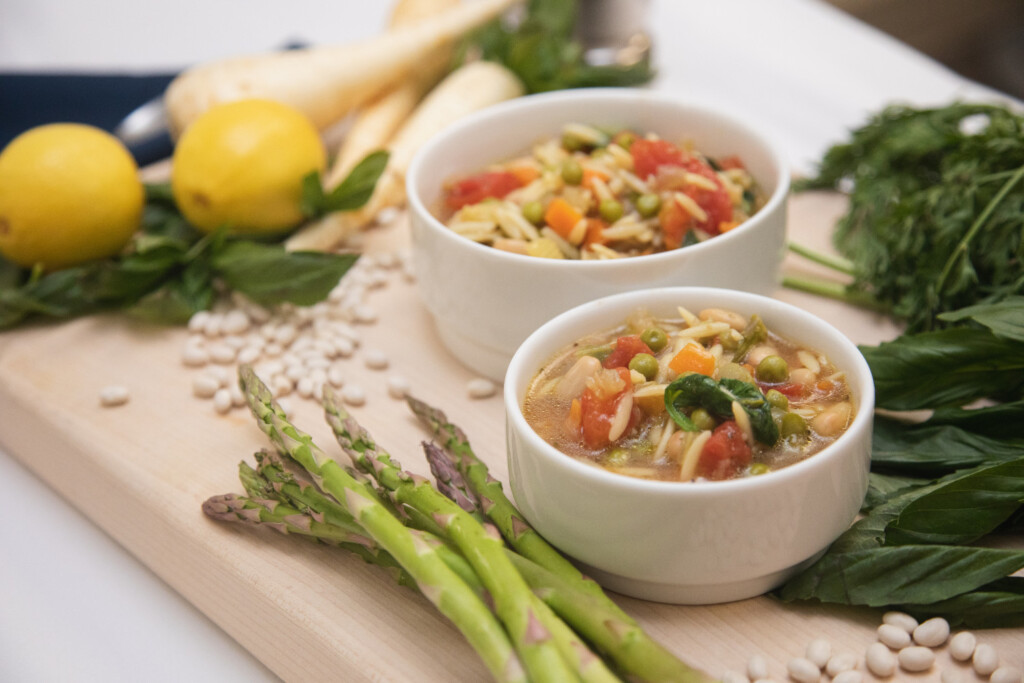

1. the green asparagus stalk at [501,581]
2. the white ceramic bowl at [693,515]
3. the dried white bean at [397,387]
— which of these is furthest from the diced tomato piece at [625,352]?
the dried white bean at [397,387]

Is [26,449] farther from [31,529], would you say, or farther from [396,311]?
A: [396,311]

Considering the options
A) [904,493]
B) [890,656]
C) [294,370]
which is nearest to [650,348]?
[904,493]

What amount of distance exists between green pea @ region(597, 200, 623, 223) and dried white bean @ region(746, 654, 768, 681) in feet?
3.76

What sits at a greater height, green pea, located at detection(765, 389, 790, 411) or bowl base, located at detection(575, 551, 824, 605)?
green pea, located at detection(765, 389, 790, 411)

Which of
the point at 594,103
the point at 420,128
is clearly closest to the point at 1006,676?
the point at 594,103

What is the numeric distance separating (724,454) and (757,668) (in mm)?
370

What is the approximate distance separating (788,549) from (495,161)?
159 centimetres

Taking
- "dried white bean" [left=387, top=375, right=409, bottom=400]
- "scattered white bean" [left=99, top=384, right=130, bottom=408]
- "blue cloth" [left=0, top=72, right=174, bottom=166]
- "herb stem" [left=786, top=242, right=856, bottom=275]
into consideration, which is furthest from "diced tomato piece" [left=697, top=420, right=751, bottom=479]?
"blue cloth" [left=0, top=72, right=174, bottom=166]

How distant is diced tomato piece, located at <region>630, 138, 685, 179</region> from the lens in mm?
2533

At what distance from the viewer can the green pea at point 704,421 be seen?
1.73m

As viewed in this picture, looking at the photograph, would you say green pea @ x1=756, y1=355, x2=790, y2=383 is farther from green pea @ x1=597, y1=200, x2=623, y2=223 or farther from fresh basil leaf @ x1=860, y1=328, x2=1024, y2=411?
green pea @ x1=597, y1=200, x2=623, y2=223

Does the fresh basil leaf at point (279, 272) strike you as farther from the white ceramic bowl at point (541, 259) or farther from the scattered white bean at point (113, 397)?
the scattered white bean at point (113, 397)

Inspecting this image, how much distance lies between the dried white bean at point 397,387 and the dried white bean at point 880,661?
1.25m

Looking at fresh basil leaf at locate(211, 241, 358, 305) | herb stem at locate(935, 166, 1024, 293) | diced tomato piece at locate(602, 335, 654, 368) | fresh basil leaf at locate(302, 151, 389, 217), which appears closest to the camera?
diced tomato piece at locate(602, 335, 654, 368)
